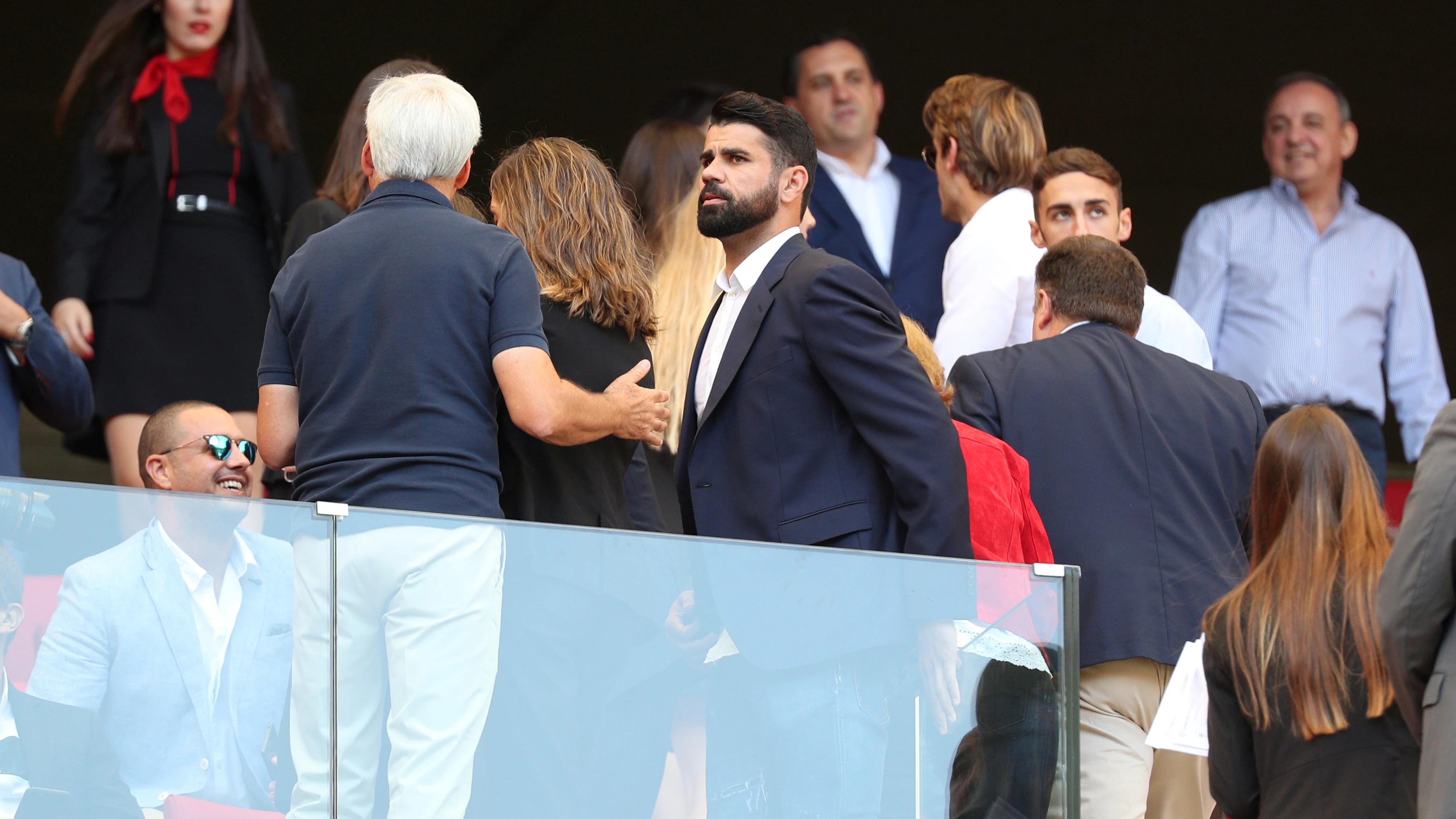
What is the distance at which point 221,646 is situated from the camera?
2.40 m

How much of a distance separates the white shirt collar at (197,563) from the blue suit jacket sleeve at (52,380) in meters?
1.53

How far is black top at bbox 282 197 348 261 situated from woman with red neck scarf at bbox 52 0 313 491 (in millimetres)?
643

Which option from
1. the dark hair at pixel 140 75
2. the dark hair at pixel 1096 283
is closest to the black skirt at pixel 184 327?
the dark hair at pixel 140 75

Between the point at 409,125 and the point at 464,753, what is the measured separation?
1.03 meters

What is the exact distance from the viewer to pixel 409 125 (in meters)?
2.83

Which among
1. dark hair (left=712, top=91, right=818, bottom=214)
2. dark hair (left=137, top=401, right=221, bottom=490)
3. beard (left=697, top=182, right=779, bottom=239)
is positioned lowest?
dark hair (left=137, top=401, right=221, bottom=490)

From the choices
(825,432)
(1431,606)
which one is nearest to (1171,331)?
(825,432)

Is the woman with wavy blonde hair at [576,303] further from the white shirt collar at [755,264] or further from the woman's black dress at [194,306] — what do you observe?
the woman's black dress at [194,306]

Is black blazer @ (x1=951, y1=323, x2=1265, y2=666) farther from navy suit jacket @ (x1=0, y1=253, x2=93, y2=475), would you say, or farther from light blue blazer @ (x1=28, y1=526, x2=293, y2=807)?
navy suit jacket @ (x1=0, y1=253, x2=93, y2=475)

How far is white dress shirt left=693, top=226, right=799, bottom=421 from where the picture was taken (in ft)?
10.4

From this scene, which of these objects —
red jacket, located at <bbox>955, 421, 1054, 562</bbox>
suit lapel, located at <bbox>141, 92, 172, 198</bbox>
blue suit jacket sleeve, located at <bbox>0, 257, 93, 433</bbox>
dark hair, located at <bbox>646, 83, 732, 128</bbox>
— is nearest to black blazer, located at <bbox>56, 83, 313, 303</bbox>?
suit lapel, located at <bbox>141, 92, 172, 198</bbox>

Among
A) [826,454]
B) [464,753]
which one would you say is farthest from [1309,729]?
[464,753]

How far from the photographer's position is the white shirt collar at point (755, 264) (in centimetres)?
316

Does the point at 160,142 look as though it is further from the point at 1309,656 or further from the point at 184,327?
the point at 1309,656
